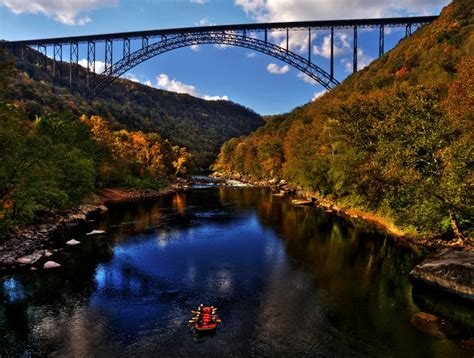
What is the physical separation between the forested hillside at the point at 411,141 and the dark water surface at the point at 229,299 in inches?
138

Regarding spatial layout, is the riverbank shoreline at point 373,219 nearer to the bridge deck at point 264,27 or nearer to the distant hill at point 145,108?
the bridge deck at point 264,27

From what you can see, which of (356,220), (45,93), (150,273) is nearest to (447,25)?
(356,220)

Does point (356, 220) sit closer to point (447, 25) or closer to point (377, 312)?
point (377, 312)

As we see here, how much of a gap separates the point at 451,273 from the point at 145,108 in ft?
432

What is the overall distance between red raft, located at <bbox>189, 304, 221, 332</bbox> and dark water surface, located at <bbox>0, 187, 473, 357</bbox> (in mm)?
376

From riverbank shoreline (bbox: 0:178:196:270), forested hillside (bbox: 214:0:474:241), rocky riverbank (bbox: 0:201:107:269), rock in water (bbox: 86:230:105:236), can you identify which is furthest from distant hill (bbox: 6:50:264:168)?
forested hillside (bbox: 214:0:474:241)

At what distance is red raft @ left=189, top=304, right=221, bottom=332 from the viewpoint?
12276 millimetres

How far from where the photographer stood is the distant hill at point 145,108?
71.4 m

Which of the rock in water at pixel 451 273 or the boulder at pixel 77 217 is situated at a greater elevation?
the boulder at pixel 77 217

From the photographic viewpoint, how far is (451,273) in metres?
15.7

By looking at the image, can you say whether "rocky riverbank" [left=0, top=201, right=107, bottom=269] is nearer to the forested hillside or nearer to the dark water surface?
the dark water surface

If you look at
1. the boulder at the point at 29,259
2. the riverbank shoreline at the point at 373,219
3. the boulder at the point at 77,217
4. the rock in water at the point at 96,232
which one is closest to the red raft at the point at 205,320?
the boulder at the point at 29,259

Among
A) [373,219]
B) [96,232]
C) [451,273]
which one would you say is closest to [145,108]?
[96,232]

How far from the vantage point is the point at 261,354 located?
11.0m
